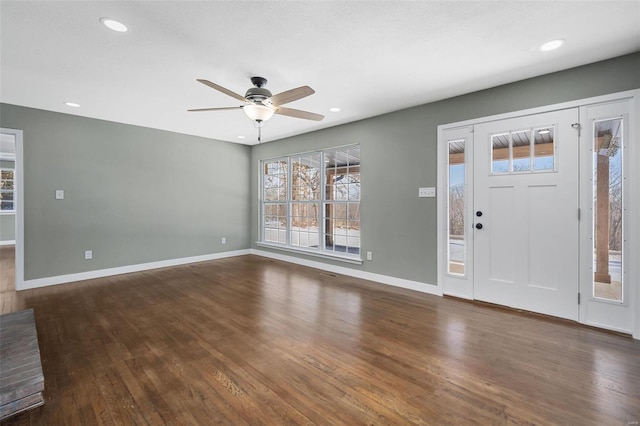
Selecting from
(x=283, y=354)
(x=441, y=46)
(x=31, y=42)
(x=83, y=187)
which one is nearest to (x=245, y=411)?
(x=283, y=354)

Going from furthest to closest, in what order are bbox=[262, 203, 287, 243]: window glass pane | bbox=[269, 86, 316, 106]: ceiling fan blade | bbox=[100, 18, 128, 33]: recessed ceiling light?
1. bbox=[262, 203, 287, 243]: window glass pane
2. bbox=[269, 86, 316, 106]: ceiling fan blade
3. bbox=[100, 18, 128, 33]: recessed ceiling light

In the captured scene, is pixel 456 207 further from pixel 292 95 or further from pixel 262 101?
pixel 262 101

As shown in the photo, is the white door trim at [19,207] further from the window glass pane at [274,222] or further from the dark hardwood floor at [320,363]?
the window glass pane at [274,222]

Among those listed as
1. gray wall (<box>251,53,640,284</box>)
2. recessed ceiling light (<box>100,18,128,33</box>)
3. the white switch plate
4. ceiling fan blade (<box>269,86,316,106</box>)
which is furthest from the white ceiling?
the white switch plate

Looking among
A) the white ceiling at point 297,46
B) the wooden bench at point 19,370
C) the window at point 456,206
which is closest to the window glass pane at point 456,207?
A: the window at point 456,206

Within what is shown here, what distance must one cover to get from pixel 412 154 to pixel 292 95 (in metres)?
2.18

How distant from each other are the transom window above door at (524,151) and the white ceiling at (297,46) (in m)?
0.61

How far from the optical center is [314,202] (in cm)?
562

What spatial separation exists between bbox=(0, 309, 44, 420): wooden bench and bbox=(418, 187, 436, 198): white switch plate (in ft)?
13.5

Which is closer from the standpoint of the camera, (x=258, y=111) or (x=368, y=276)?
(x=258, y=111)

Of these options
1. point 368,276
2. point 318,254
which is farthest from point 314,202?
point 368,276

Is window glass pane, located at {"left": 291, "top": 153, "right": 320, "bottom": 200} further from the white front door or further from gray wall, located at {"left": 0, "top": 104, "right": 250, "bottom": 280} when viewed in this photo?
the white front door

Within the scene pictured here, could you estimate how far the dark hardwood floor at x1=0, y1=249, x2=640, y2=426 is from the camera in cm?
168

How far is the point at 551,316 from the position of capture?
10.0 ft
